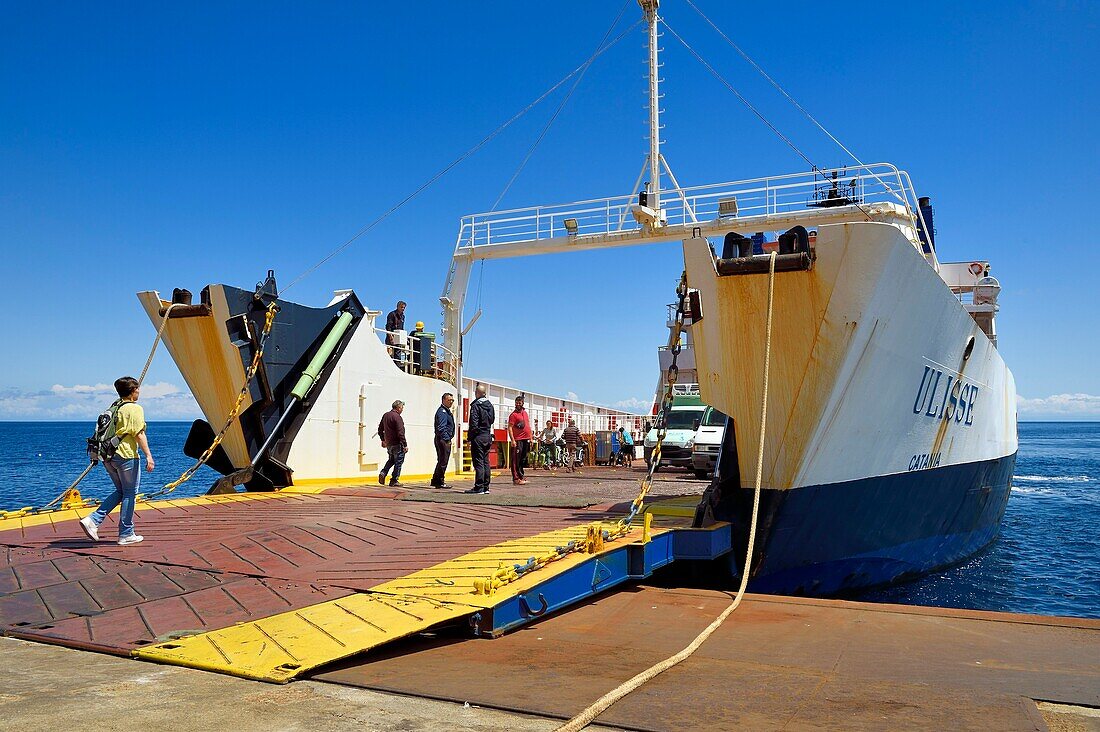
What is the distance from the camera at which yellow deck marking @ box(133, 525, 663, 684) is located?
12.9 ft

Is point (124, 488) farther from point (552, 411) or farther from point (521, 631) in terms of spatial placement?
point (552, 411)

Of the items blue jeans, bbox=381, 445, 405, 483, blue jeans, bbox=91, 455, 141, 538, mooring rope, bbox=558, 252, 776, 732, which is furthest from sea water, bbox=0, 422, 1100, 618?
blue jeans, bbox=91, 455, 141, 538

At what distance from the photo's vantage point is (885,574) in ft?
32.8

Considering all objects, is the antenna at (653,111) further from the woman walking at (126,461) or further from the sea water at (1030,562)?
A: the woman walking at (126,461)

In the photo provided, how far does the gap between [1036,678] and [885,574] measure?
19.8ft

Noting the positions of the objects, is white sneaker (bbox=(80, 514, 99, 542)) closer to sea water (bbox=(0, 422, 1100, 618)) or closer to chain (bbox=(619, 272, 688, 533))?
chain (bbox=(619, 272, 688, 533))

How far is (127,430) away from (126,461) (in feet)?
0.89

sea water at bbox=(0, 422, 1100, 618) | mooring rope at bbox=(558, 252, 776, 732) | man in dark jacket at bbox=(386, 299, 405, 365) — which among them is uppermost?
man in dark jacket at bbox=(386, 299, 405, 365)

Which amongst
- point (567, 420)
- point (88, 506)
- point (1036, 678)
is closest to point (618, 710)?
point (1036, 678)

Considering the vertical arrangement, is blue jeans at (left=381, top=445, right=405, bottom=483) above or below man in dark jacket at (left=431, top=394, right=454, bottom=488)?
below

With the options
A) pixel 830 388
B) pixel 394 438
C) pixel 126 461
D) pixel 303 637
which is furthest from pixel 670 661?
pixel 394 438

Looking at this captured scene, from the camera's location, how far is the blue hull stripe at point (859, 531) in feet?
25.6

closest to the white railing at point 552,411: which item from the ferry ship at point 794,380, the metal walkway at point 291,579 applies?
the ferry ship at point 794,380

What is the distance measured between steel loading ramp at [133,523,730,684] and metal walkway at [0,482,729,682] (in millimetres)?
11
